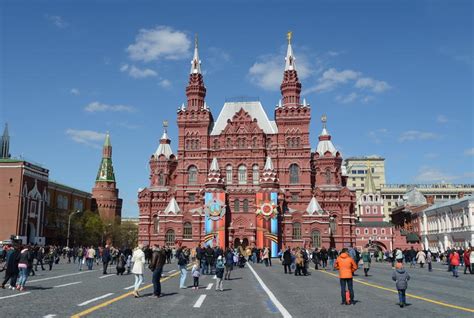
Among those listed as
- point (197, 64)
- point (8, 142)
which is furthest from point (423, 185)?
point (8, 142)

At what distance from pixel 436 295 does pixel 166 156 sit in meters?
68.2

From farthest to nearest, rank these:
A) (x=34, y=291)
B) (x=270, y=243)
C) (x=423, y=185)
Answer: (x=423, y=185)
(x=270, y=243)
(x=34, y=291)

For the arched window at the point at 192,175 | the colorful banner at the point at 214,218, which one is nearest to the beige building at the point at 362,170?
the arched window at the point at 192,175

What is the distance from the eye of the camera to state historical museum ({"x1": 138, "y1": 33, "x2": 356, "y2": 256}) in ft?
228

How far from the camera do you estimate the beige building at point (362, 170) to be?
16775cm

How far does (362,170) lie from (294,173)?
102 m

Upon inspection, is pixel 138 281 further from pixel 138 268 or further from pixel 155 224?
pixel 155 224

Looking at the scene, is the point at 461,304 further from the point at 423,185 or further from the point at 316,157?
the point at 423,185

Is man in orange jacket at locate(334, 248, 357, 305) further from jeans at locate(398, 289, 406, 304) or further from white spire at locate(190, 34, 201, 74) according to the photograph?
white spire at locate(190, 34, 201, 74)

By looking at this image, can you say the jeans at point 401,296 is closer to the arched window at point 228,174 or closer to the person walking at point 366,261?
the person walking at point 366,261

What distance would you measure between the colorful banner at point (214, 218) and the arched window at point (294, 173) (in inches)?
478

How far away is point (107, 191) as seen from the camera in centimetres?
11212

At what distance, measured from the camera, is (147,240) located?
249ft

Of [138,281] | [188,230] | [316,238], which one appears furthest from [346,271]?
[188,230]
